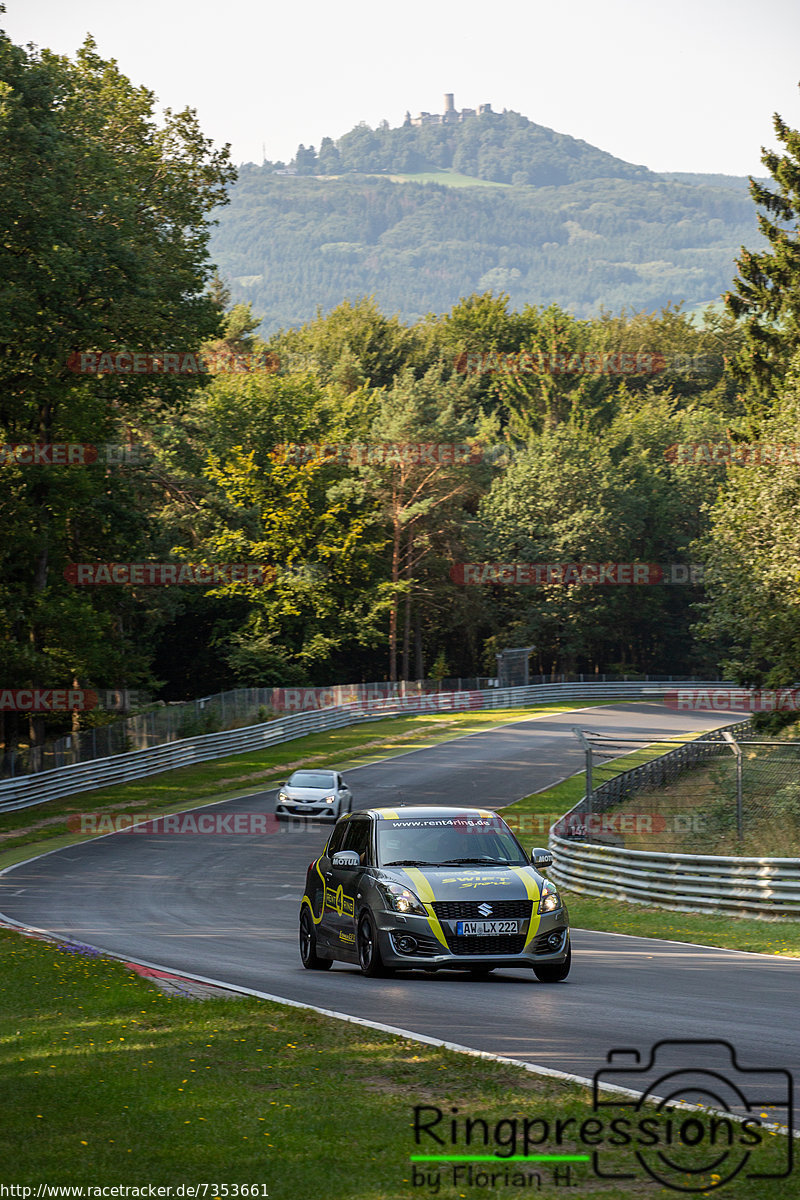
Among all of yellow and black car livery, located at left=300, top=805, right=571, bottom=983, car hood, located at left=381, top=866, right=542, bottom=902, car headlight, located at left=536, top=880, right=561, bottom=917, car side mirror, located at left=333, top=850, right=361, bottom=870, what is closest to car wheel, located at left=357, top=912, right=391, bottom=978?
yellow and black car livery, located at left=300, top=805, right=571, bottom=983

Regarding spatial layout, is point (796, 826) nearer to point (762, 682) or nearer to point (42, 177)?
point (762, 682)

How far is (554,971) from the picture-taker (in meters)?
11.8

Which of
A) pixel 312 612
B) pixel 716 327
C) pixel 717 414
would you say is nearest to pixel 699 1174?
pixel 312 612

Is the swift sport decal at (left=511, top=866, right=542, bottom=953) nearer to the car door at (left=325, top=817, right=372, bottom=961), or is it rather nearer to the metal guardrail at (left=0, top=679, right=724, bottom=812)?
the car door at (left=325, top=817, right=372, bottom=961)

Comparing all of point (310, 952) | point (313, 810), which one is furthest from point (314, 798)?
point (310, 952)

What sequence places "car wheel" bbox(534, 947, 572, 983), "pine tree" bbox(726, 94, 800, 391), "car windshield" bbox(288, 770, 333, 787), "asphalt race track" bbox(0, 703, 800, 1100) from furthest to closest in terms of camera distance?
"pine tree" bbox(726, 94, 800, 391) → "car windshield" bbox(288, 770, 333, 787) → "car wheel" bbox(534, 947, 572, 983) → "asphalt race track" bbox(0, 703, 800, 1100)

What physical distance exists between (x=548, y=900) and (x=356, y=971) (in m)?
2.46

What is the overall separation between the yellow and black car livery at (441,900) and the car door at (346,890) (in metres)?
0.01

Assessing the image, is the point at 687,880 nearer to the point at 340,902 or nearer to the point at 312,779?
the point at 340,902

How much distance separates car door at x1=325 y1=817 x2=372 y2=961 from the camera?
12.5m

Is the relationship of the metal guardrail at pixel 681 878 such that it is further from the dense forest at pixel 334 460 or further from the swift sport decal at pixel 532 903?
the dense forest at pixel 334 460

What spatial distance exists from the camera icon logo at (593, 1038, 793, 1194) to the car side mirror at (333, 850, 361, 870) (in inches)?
201

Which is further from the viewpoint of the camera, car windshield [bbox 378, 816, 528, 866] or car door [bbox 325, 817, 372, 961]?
car door [bbox 325, 817, 372, 961]

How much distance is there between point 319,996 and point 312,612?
6005 centimetres
